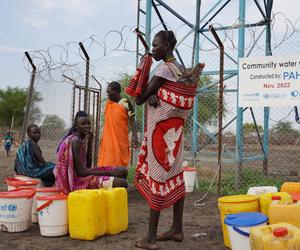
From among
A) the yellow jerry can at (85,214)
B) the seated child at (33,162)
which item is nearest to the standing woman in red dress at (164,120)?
→ the yellow jerry can at (85,214)

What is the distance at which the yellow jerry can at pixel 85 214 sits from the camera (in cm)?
371

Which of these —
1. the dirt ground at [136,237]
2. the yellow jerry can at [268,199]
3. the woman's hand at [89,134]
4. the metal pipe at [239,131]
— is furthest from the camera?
the metal pipe at [239,131]

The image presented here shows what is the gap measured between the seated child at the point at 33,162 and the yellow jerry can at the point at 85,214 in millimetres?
1757

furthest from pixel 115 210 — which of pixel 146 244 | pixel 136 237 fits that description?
pixel 146 244

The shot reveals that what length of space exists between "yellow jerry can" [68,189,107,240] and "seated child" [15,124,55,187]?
1757 millimetres

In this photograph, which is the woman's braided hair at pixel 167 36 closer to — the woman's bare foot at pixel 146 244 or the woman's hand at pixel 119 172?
the woman's bare foot at pixel 146 244

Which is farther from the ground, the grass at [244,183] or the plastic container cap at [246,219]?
the plastic container cap at [246,219]

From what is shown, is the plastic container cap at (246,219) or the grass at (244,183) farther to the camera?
the grass at (244,183)

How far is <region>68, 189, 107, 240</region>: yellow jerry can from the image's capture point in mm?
3705

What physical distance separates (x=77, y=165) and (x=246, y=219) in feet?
6.19

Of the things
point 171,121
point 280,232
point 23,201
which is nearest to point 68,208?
point 23,201

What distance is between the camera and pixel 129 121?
18.6 ft

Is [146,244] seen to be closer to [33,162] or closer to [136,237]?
[136,237]

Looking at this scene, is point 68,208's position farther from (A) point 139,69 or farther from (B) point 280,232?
(B) point 280,232
